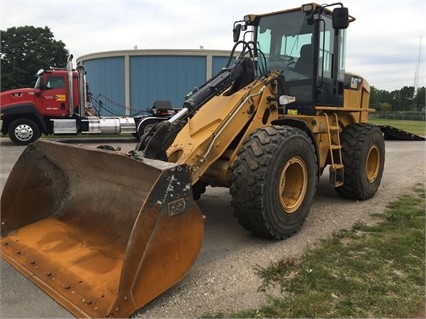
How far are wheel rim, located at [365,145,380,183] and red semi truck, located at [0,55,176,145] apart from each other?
9.54m

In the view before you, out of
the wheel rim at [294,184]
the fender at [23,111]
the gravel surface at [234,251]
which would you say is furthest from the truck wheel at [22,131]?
the wheel rim at [294,184]

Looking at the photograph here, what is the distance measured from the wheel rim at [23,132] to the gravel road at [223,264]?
1017cm

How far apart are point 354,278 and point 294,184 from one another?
Result: 1463 mm

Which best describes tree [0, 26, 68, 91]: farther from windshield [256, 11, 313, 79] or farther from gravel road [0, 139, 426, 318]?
gravel road [0, 139, 426, 318]

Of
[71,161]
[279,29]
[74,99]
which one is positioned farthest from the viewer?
[74,99]

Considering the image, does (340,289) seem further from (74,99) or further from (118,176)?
(74,99)

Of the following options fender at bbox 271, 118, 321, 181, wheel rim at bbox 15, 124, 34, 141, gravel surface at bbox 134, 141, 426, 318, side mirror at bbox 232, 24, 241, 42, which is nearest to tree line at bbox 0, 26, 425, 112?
wheel rim at bbox 15, 124, 34, 141

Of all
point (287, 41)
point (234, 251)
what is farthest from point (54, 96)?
point (234, 251)

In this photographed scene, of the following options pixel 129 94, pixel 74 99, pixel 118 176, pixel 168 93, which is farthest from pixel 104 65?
pixel 118 176

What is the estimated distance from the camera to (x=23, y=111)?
14.7 meters

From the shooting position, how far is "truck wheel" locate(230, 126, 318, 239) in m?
4.06

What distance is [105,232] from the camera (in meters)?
4.02

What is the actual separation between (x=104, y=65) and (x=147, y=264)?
25.2 meters

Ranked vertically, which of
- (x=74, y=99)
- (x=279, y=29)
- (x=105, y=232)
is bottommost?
(x=105, y=232)
